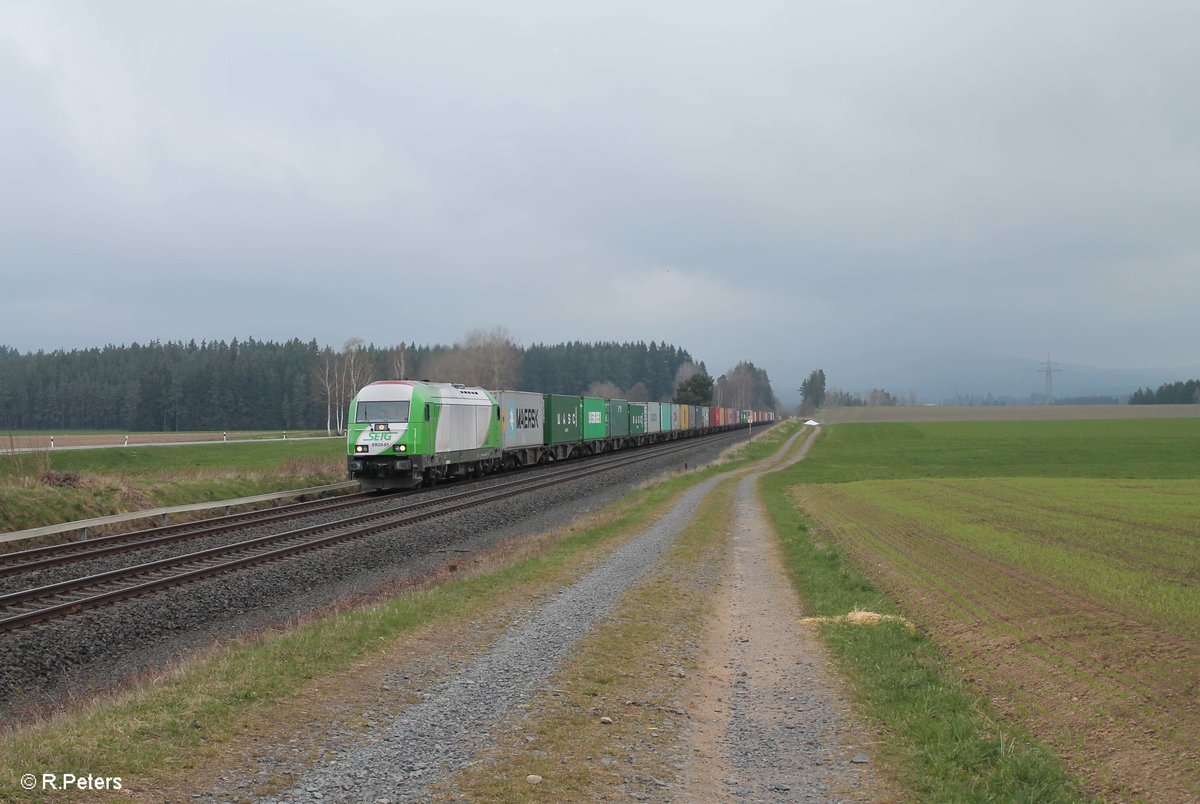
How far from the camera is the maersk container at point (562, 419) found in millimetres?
46000

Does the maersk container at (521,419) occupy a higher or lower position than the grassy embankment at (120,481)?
higher

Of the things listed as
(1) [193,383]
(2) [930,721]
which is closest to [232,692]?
(2) [930,721]

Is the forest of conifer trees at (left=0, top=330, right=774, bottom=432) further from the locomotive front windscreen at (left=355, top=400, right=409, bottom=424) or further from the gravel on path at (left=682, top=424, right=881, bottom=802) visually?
the gravel on path at (left=682, top=424, right=881, bottom=802)

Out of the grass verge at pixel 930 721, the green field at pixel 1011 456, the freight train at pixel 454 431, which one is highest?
the freight train at pixel 454 431

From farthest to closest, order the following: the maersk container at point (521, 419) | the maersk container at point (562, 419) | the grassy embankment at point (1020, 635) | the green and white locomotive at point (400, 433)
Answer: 1. the maersk container at point (562, 419)
2. the maersk container at point (521, 419)
3. the green and white locomotive at point (400, 433)
4. the grassy embankment at point (1020, 635)

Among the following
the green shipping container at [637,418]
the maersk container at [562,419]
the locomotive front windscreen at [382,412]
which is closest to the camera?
the locomotive front windscreen at [382,412]

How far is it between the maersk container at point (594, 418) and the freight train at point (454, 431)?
0.06 metres

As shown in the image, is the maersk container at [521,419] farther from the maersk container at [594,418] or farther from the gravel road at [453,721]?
the gravel road at [453,721]

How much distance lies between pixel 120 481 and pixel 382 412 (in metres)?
8.02

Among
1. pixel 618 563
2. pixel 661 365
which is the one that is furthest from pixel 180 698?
pixel 661 365

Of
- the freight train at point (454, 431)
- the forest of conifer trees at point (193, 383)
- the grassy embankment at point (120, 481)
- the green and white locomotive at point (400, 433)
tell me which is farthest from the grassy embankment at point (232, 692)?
the forest of conifer trees at point (193, 383)

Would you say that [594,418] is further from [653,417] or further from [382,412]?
[382,412]

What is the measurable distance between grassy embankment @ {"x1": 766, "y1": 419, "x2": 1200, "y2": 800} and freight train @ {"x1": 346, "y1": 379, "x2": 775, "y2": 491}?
1231cm

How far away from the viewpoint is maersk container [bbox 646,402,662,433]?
69113mm
